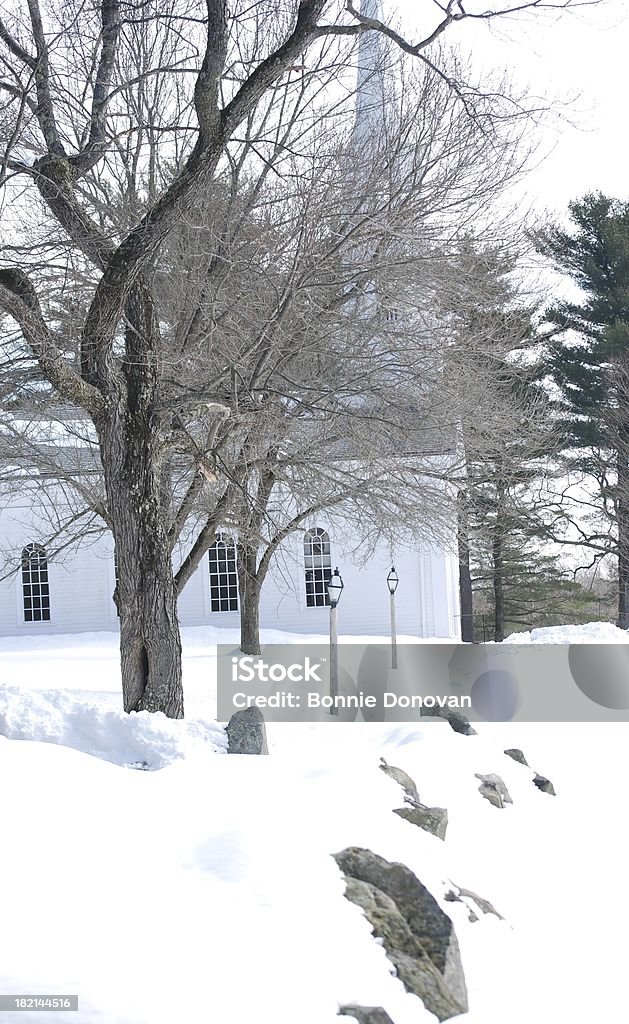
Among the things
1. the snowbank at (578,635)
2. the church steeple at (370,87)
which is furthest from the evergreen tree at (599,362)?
the church steeple at (370,87)

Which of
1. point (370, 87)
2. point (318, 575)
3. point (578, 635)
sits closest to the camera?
point (370, 87)

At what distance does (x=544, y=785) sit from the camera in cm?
1000

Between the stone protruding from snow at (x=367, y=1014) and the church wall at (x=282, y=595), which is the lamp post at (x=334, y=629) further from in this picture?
the church wall at (x=282, y=595)

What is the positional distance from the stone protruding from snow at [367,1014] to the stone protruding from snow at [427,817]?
2657mm

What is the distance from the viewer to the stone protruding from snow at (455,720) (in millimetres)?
11258

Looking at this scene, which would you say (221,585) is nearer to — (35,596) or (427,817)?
(35,596)

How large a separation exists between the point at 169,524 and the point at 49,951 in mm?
9570

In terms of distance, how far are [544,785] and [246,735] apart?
3.29 metres

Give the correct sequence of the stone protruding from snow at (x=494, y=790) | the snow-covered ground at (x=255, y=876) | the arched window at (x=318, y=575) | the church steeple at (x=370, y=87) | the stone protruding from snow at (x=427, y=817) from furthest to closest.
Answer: the arched window at (x=318, y=575)
the church steeple at (x=370, y=87)
the stone protruding from snow at (x=494, y=790)
the stone protruding from snow at (x=427, y=817)
the snow-covered ground at (x=255, y=876)

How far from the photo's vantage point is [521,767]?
10133 mm

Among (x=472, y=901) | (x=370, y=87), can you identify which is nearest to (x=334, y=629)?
(x=370, y=87)

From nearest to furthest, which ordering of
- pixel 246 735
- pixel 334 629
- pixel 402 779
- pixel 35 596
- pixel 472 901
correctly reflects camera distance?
1. pixel 472 901
2. pixel 402 779
3. pixel 246 735
4. pixel 334 629
5. pixel 35 596

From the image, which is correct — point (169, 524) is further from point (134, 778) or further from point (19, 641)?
point (19, 641)

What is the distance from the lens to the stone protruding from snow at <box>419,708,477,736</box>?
36.9 feet
